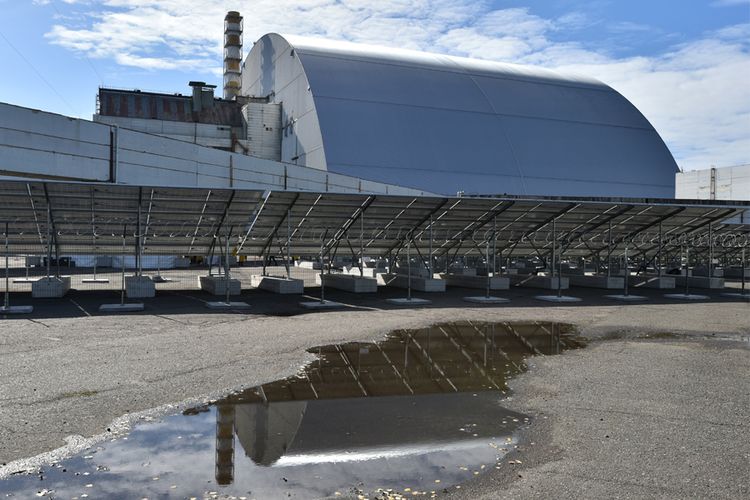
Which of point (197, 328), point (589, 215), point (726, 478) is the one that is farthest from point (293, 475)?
point (589, 215)

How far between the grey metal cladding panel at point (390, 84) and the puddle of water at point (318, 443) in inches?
1486

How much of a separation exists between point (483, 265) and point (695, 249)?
13896 millimetres

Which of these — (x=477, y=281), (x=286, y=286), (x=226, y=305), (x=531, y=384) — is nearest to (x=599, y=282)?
(x=477, y=281)

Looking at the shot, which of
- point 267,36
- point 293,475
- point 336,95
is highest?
point 267,36

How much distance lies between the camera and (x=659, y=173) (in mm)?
52938

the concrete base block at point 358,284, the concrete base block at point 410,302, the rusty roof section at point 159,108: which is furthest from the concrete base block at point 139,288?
the rusty roof section at point 159,108

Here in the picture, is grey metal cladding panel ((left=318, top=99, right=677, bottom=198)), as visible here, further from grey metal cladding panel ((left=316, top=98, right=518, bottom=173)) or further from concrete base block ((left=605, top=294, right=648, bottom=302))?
concrete base block ((left=605, top=294, right=648, bottom=302))

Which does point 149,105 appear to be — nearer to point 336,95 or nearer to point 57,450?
point 336,95

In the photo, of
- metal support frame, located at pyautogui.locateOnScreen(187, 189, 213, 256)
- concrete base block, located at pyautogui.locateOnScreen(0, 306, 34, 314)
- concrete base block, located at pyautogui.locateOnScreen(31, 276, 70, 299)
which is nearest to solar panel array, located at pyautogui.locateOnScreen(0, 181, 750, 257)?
metal support frame, located at pyautogui.locateOnScreen(187, 189, 213, 256)

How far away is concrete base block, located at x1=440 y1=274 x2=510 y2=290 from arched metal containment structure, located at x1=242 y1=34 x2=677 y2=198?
14.4 metres

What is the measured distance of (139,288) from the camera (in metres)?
21.7

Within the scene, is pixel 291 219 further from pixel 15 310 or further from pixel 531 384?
pixel 531 384

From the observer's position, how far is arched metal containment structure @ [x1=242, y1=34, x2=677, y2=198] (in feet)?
144

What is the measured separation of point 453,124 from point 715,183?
2613cm
